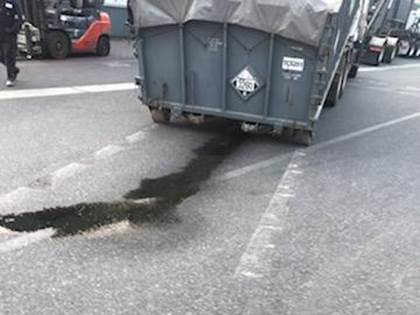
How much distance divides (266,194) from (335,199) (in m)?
0.75

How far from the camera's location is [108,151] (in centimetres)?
695

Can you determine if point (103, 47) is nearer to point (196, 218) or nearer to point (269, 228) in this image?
point (196, 218)

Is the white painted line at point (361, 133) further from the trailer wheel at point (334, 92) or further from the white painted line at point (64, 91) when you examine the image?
the white painted line at point (64, 91)

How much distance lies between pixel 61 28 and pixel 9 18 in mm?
4160

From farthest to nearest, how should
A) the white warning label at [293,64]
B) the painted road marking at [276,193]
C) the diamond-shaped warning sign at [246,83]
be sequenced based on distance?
the diamond-shaped warning sign at [246,83] → the white warning label at [293,64] → the painted road marking at [276,193]

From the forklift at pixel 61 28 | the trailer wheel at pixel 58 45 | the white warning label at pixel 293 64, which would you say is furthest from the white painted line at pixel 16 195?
the trailer wheel at pixel 58 45

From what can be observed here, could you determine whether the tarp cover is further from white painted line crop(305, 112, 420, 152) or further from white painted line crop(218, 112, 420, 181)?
white painted line crop(305, 112, 420, 152)

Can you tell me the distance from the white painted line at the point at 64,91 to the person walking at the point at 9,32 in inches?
23.4

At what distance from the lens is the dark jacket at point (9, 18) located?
10.1 metres

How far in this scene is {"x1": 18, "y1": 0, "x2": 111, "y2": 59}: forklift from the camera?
13641 mm

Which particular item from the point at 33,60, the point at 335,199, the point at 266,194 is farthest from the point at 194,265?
the point at 33,60

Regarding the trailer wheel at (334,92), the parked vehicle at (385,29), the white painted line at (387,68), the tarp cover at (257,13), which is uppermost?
the tarp cover at (257,13)

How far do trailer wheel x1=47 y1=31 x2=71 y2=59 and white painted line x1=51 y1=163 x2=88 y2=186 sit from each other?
866cm

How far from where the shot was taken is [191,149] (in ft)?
24.3
